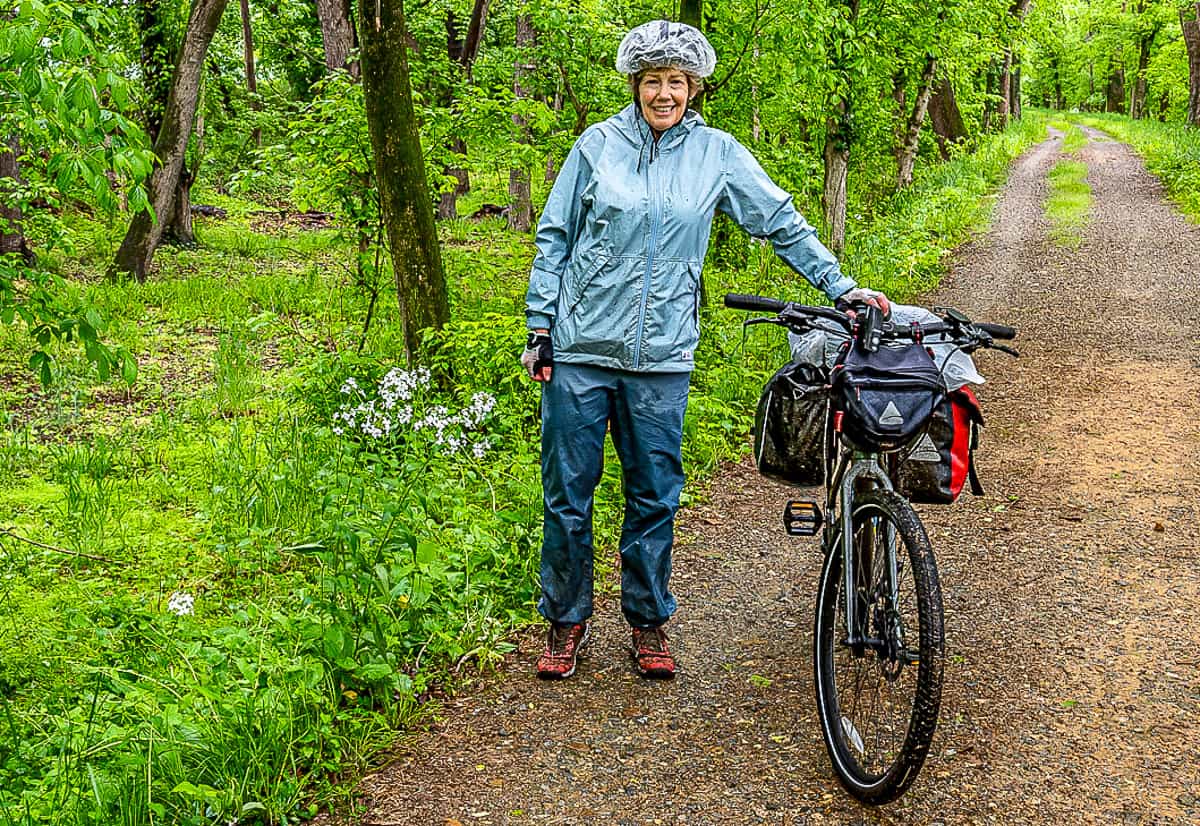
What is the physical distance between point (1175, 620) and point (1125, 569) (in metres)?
0.61

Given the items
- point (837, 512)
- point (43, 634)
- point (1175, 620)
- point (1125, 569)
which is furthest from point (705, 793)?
point (43, 634)

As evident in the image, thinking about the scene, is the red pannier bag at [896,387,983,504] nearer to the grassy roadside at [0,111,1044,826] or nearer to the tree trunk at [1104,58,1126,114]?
the grassy roadside at [0,111,1044,826]

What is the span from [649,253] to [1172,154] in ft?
83.7

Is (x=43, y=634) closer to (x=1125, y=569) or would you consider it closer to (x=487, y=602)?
(x=487, y=602)

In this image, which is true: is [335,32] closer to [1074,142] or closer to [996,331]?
[996,331]

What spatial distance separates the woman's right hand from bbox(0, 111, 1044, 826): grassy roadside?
785 mm

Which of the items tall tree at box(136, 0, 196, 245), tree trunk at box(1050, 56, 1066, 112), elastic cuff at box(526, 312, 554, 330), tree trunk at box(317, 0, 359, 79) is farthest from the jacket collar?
tree trunk at box(1050, 56, 1066, 112)

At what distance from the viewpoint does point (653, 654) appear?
4.33 metres

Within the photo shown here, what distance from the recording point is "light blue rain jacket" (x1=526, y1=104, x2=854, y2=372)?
3.88 metres

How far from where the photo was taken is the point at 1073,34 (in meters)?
63.3

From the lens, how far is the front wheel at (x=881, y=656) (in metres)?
3.08

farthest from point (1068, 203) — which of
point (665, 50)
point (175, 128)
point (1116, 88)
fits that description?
point (1116, 88)

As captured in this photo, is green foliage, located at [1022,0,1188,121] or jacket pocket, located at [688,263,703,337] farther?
→ green foliage, located at [1022,0,1188,121]

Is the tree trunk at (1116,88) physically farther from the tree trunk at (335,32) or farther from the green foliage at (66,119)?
the green foliage at (66,119)
